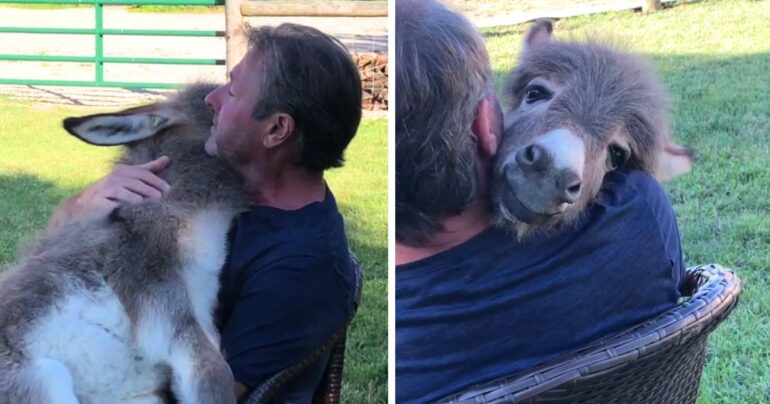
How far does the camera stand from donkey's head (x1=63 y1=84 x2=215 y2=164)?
236 centimetres

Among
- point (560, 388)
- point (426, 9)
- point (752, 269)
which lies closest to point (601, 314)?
point (560, 388)

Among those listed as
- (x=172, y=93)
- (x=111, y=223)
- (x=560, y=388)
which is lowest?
(x=560, y=388)

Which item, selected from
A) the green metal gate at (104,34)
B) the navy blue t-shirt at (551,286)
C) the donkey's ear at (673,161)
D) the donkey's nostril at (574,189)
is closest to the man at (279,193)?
the green metal gate at (104,34)

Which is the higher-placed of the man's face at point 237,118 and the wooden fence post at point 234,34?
the wooden fence post at point 234,34

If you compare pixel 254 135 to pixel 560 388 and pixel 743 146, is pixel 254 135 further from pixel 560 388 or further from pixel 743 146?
pixel 743 146

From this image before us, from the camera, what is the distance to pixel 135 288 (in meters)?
2.21

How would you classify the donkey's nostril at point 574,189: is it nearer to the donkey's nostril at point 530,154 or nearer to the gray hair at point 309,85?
the donkey's nostril at point 530,154

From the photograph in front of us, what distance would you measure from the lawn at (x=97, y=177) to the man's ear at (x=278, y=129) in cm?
17

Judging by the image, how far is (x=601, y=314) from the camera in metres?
2.27

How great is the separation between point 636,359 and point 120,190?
1356 millimetres

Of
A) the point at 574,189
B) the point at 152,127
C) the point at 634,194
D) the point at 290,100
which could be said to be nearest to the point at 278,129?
the point at 290,100

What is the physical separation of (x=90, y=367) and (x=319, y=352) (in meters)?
0.56

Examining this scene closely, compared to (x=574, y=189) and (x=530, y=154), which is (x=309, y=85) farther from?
(x=574, y=189)

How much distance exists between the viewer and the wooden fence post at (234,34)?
2334 millimetres
